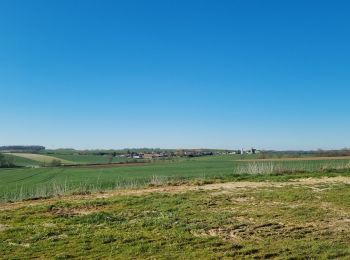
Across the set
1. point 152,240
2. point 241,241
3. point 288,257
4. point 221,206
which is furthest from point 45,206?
point 288,257

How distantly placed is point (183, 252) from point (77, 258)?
232 cm

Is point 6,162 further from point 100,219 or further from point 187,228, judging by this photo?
point 187,228

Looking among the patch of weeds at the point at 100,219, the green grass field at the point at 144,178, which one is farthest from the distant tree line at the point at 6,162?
the patch of weeds at the point at 100,219

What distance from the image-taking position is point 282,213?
15258 mm

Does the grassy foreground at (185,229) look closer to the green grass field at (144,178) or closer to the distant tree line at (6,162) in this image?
the green grass field at (144,178)

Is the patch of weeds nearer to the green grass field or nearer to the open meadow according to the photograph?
the open meadow

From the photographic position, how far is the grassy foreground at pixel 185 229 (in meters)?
9.96

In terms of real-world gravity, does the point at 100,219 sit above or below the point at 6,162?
below

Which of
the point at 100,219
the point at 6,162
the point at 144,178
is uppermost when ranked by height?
the point at 6,162

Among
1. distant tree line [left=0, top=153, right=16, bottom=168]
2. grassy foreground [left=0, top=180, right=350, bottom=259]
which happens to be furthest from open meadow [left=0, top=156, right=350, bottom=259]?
distant tree line [left=0, top=153, right=16, bottom=168]

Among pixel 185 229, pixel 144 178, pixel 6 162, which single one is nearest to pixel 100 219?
pixel 185 229

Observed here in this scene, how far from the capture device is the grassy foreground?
9961 mm

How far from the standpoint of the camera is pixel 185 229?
41.3ft

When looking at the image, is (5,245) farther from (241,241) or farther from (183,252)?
(241,241)
